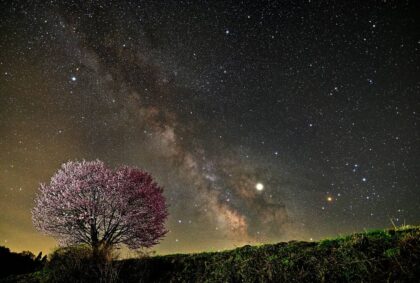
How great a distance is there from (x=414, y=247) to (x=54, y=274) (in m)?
11.1

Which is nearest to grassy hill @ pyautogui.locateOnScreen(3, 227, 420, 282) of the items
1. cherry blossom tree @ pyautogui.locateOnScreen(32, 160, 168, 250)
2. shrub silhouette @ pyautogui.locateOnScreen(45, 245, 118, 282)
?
shrub silhouette @ pyautogui.locateOnScreen(45, 245, 118, 282)

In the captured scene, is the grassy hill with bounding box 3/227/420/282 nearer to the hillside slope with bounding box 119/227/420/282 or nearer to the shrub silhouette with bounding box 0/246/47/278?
the hillside slope with bounding box 119/227/420/282

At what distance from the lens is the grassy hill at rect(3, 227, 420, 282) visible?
5613mm

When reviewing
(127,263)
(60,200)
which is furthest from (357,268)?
(60,200)

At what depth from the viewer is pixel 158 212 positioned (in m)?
24.9

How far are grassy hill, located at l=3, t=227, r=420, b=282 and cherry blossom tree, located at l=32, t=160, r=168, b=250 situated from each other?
13.2 m

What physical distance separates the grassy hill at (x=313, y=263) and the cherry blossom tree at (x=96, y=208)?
520 inches

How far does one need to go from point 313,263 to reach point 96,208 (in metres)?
18.6

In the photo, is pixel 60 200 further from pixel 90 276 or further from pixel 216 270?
pixel 216 270

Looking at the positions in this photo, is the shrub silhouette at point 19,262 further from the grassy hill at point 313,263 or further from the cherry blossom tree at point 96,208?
the grassy hill at point 313,263

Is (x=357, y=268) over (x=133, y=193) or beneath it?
beneath

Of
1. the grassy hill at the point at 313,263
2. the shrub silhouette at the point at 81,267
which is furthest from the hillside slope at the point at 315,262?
the shrub silhouette at the point at 81,267

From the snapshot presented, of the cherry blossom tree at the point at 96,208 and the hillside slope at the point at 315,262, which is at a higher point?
the cherry blossom tree at the point at 96,208

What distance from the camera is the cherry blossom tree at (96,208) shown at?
21.8m
